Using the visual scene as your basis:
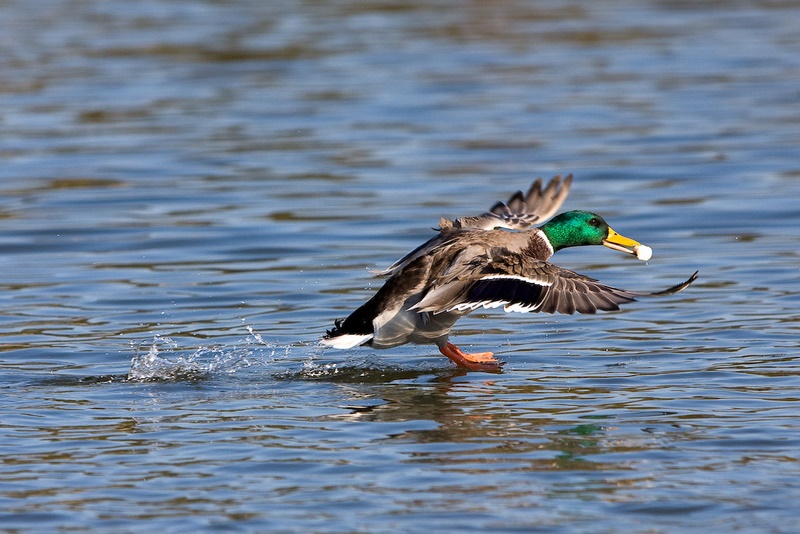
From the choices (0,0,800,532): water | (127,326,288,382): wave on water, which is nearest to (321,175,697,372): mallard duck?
(0,0,800,532): water

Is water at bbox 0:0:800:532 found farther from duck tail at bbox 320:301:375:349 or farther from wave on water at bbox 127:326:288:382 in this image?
duck tail at bbox 320:301:375:349

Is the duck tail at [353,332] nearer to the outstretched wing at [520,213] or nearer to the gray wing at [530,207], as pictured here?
the outstretched wing at [520,213]

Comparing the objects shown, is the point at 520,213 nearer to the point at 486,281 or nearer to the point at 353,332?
the point at 486,281

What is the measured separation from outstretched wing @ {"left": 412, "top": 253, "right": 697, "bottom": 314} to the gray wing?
4.28ft

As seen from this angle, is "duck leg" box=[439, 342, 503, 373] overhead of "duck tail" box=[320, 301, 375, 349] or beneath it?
beneath

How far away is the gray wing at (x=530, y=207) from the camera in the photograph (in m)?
9.62

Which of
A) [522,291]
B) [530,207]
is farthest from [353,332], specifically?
[530,207]

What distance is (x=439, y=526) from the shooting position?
18.8 ft

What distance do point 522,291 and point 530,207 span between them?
1.94m

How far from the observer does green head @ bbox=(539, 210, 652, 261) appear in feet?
30.3

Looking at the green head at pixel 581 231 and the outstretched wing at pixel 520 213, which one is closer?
the green head at pixel 581 231

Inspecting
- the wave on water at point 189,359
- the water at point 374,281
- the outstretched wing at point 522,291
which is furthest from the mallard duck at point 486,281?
the wave on water at point 189,359

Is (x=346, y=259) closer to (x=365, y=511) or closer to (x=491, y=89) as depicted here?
(x=365, y=511)

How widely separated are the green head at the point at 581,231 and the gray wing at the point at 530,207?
33 centimetres
